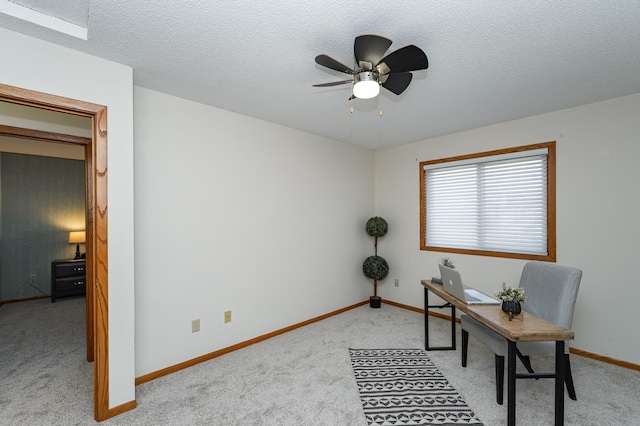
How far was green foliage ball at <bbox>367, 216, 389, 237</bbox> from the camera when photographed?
4352mm

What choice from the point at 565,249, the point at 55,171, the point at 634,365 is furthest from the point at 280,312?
the point at 55,171

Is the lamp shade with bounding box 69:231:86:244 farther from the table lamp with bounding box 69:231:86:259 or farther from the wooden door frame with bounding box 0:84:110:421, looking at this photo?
the wooden door frame with bounding box 0:84:110:421

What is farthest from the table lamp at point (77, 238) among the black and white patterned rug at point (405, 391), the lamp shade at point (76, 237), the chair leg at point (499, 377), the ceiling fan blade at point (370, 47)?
the chair leg at point (499, 377)

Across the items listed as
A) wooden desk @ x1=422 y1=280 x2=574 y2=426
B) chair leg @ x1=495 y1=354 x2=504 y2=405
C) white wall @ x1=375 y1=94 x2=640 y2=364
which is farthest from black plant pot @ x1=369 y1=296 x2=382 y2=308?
wooden desk @ x1=422 y1=280 x2=574 y2=426

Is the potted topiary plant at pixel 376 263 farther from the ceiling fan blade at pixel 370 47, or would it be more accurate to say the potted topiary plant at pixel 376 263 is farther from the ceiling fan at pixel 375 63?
the ceiling fan blade at pixel 370 47

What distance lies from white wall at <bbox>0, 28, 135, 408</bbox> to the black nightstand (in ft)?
12.3

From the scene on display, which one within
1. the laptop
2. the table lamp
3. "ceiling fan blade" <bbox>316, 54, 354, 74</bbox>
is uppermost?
"ceiling fan blade" <bbox>316, 54, 354, 74</bbox>

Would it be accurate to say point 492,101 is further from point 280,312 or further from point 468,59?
point 280,312

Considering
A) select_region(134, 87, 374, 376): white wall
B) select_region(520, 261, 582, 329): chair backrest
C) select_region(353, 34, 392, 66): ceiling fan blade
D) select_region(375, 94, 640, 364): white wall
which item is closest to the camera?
select_region(353, 34, 392, 66): ceiling fan blade

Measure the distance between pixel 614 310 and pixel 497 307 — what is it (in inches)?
62.2

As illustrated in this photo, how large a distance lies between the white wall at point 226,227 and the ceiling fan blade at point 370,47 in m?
1.83

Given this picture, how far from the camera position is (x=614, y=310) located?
2.73 metres

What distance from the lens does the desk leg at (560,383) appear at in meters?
1.72

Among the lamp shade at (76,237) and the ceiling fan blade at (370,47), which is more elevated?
the ceiling fan blade at (370,47)
